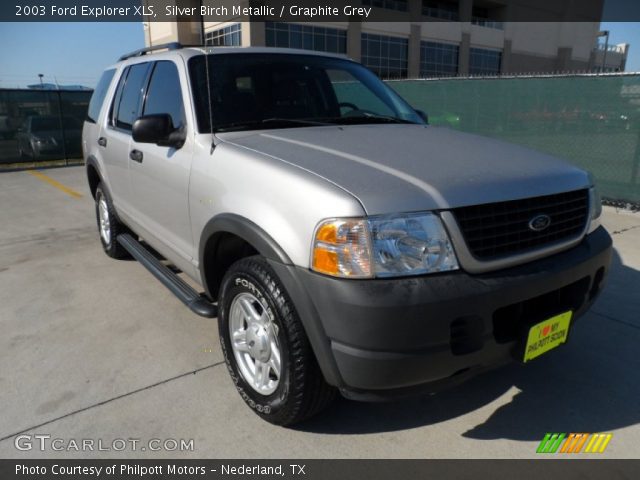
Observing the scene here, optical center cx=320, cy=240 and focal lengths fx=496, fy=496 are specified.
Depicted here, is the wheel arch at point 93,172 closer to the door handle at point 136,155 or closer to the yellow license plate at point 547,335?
the door handle at point 136,155

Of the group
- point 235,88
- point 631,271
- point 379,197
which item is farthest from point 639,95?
point 379,197

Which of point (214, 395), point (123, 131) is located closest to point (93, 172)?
point (123, 131)

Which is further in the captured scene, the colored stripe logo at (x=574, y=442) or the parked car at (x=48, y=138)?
the parked car at (x=48, y=138)

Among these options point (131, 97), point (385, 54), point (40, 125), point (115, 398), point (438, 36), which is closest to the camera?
point (115, 398)

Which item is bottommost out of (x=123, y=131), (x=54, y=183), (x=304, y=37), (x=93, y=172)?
(x=54, y=183)

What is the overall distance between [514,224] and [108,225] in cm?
420

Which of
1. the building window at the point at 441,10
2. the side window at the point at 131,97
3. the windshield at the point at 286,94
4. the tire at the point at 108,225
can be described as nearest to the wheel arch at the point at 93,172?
the tire at the point at 108,225

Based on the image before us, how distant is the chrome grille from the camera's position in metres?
2.08

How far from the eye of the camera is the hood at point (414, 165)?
204 cm

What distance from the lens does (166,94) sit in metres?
3.44

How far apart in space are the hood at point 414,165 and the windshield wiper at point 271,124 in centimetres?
10

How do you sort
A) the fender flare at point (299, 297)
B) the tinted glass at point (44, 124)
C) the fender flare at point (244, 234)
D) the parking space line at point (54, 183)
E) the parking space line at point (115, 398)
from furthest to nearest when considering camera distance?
the tinted glass at point (44, 124)
the parking space line at point (54, 183)
the parking space line at point (115, 398)
the fender flare at point (244, 234)
the fender flare at point (299, 297)

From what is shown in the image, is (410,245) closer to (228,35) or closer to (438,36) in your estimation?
(228,35)
